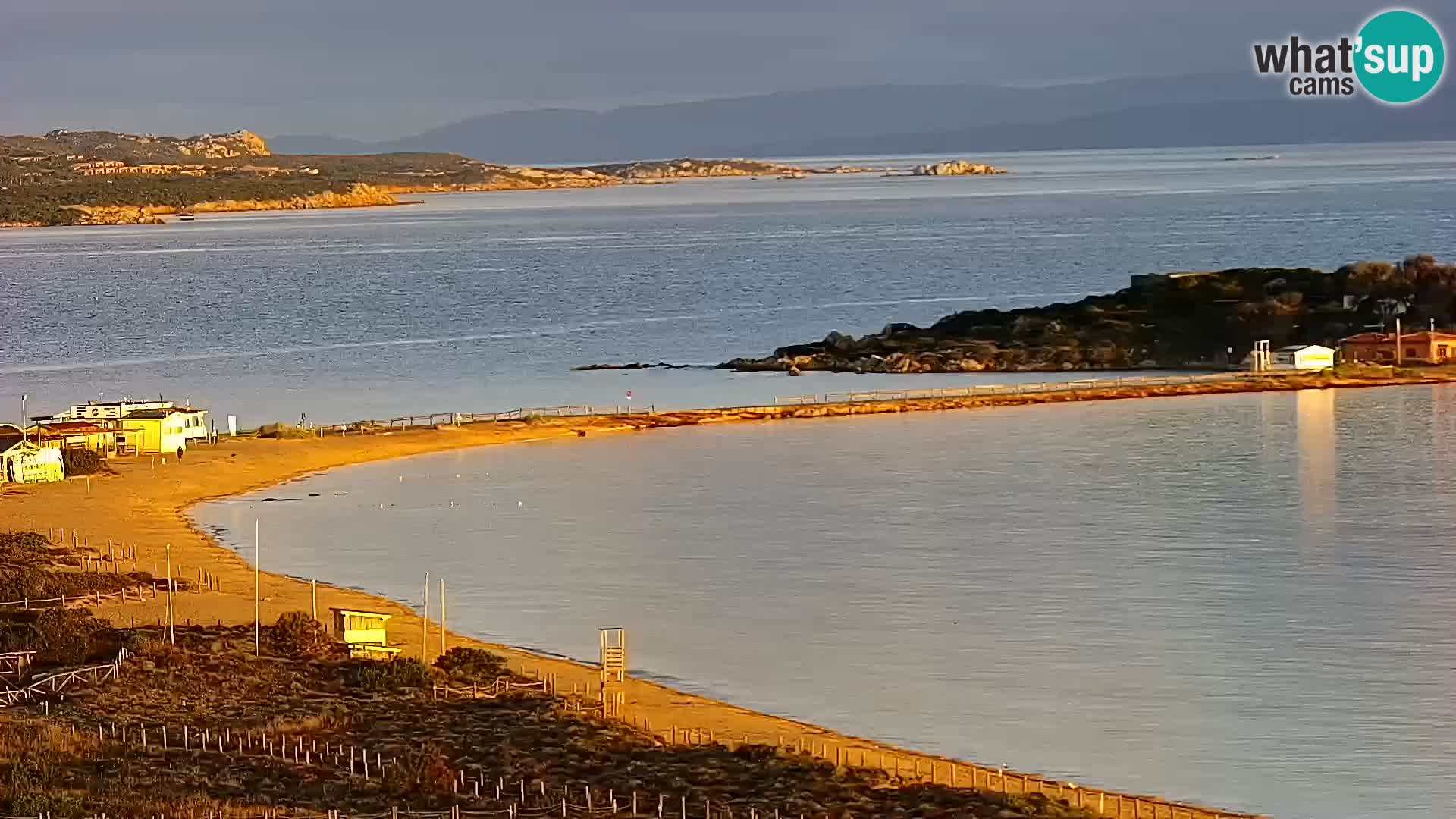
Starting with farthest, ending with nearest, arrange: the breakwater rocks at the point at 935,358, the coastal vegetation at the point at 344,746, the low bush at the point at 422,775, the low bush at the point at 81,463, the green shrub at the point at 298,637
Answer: the breakwater rocks at the point at 935,358 < the low bush at the point at 81,463 < the green shrub at the point at 298,637 < the low bush at the point at 422,775 < the coastal vegetation at the point at 344,746

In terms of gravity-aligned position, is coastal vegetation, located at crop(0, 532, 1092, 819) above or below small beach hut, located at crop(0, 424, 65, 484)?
below

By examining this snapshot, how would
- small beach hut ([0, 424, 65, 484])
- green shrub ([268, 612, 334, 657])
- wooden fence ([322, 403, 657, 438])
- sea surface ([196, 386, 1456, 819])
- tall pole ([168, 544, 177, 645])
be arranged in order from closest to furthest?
sea surface ([196, 386, 1456, 819])
green shrub ([268, 612, 334, 657])
tall pole ([168, 544, 177, 645])
small beach hut ([0, 424, 65, 484])
wooden fence ([322, 403, 657, 438])

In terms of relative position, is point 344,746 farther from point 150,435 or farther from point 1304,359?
point 1304,359

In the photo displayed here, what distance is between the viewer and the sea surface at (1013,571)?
70.4ft

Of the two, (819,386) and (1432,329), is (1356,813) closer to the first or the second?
(819,386)

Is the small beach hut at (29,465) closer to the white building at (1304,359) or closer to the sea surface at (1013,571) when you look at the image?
the sea surface at (1013,571)


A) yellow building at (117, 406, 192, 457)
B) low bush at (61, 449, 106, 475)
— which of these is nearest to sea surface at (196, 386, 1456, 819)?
low bush at (61, 449, 106, 475)

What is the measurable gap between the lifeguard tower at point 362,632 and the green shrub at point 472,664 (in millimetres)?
841

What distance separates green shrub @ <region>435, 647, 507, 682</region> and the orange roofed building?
39.8m

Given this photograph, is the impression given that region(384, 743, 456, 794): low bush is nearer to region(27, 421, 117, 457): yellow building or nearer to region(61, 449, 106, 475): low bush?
region(61, 449, 106, 475): low bush

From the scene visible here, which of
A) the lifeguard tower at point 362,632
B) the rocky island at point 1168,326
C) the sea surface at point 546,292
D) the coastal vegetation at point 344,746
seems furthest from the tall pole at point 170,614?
the rocky island at point 1168,326

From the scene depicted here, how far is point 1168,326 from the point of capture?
64.0 meters

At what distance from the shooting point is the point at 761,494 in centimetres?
3994

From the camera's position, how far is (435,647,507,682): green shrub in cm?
2328
